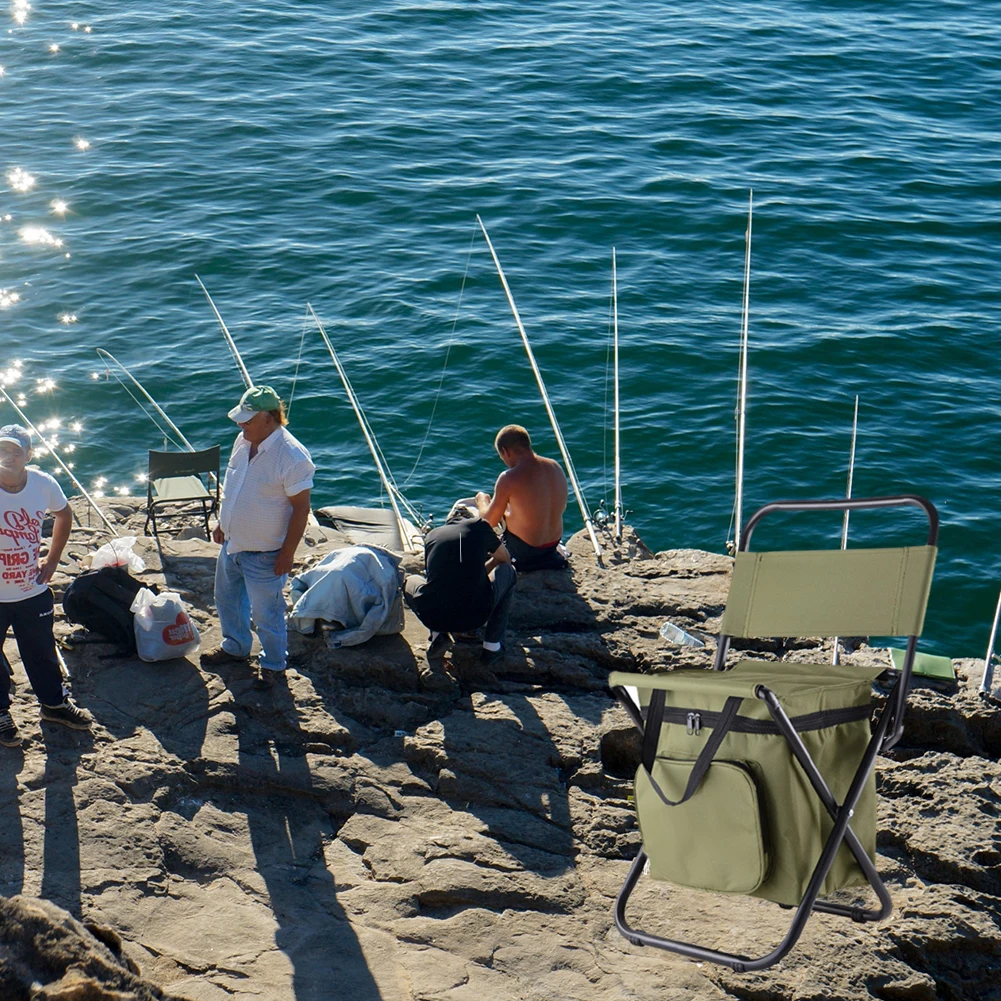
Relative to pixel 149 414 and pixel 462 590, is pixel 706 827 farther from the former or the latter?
pixel 149 414

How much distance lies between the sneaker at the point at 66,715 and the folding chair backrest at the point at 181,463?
4.48 metres

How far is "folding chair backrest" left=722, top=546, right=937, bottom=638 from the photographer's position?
354 cm

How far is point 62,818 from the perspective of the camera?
195 inches

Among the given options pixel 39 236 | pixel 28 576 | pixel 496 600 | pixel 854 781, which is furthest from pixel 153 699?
pixel 39 236

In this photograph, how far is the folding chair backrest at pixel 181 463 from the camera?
991cm

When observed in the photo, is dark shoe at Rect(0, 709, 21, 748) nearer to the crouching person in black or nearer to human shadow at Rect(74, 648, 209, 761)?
human shadow at Rect(74, 648, 209, 761)

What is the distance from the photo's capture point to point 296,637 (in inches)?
261

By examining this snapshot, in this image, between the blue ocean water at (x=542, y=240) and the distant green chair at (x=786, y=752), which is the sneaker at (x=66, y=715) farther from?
the blue ocean water at (x=542, y=240)

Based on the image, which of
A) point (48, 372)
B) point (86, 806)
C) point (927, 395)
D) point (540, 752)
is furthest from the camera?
point (48, 372)

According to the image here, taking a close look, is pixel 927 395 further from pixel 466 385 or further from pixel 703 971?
pixel 703 971

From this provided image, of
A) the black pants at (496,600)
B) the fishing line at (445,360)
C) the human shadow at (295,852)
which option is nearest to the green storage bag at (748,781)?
the human shadow at (295,852)

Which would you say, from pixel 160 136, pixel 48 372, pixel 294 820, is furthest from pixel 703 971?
pixel 160 136

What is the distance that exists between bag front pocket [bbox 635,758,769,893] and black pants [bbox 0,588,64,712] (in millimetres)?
3119

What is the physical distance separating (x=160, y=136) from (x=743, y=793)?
21095 millimetres
